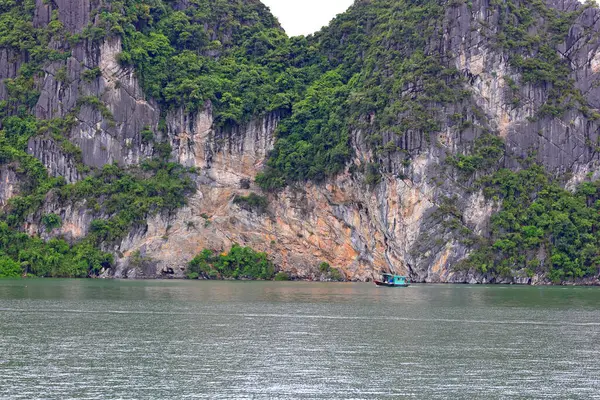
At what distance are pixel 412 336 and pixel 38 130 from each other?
239 feet

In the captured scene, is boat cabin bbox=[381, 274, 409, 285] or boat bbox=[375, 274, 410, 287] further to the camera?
boat cabin bbox=[381, 274, 409, 285]

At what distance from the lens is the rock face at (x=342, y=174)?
98.5 metres

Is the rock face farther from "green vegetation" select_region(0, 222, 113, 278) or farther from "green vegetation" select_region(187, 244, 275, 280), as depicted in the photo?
"green vegetation" select_region(0, 222, 113, 278)

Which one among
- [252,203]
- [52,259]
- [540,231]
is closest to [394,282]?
[540,231]

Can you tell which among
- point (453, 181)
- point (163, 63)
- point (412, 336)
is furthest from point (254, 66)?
point (412, 336)

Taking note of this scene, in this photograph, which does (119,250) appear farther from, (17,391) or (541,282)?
(17,391)

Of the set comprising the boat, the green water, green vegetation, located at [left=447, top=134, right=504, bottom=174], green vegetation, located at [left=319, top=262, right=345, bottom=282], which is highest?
green vegetation, located at [left=447, top=134, right=504, bottom=174]

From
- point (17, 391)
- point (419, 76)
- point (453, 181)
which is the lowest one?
point (17, 391)

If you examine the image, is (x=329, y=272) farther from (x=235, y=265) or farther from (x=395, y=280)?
(x=395, y=280)

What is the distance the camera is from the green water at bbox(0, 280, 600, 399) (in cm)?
3123

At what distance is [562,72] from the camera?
10462 cm

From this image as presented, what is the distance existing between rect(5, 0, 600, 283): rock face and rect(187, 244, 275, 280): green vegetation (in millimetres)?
1145

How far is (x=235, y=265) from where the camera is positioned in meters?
102

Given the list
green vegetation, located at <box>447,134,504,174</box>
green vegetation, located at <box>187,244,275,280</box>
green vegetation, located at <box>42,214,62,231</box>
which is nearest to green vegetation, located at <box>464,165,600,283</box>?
green vegetation, located at <box>447,134,504,174</box>
